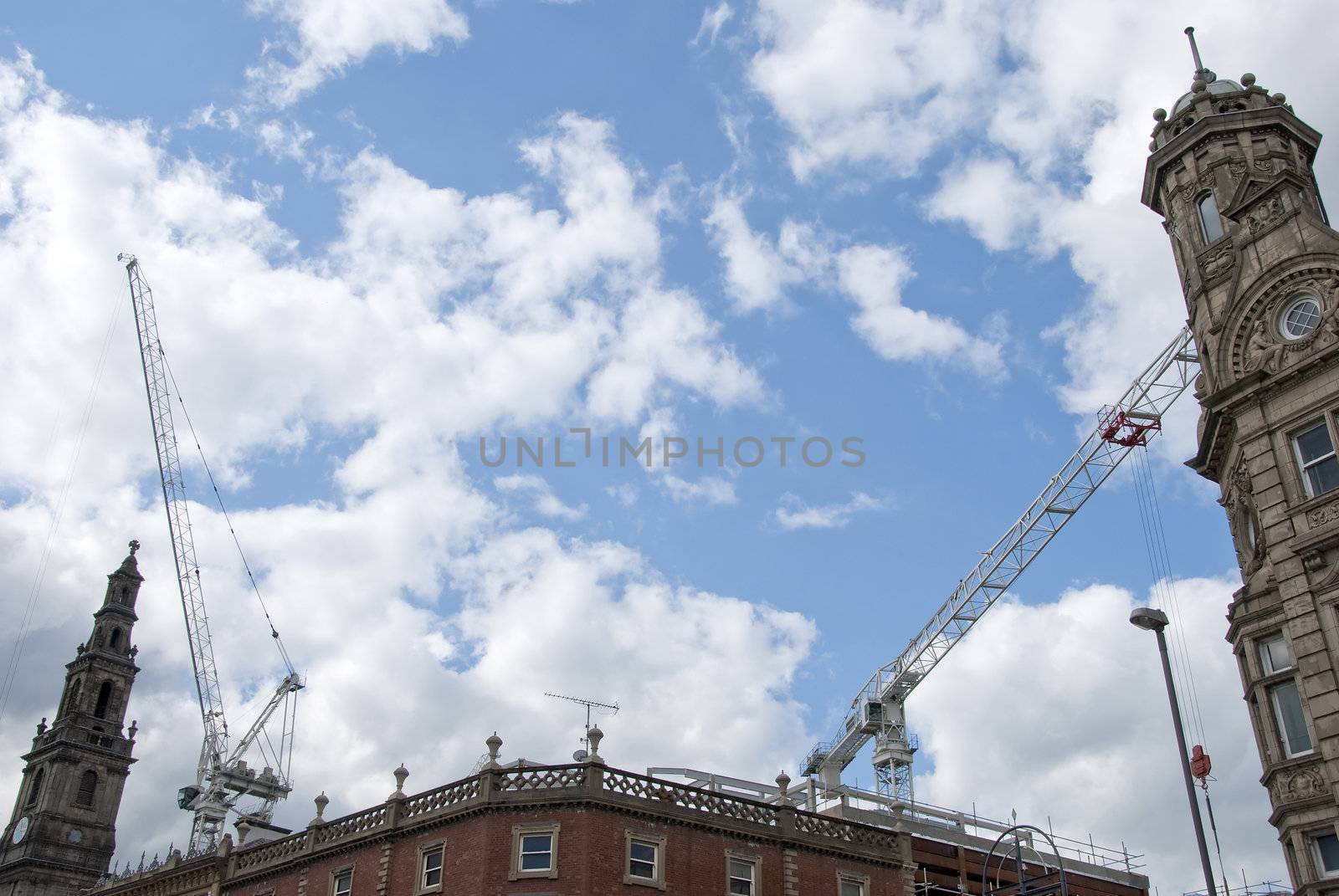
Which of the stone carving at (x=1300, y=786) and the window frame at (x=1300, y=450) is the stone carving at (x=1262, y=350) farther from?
the stone carving at (x=1300, y=786)

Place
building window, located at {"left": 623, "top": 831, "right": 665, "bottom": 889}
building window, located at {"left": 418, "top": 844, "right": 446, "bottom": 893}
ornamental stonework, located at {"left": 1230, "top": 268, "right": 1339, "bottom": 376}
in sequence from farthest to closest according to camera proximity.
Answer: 1. building window, located at {"left": 418, "top": 844, "right": 446, "bottom": 893}
2. building window, located at {"left": 623, "top": 831, "right": 665, "bottom": 889}
3. ornamental stonework, located at {"left": 1230, "top": 268, "right": 1339, "bottom": 376}

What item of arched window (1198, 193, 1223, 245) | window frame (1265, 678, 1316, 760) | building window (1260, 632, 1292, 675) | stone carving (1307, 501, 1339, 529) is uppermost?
arched window (1198, 193, 1223, 245)

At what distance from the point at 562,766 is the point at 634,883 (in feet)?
15.7

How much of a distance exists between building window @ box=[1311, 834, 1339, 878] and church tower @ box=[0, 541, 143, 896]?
114864 mm

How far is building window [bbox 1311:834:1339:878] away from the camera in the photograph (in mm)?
30297

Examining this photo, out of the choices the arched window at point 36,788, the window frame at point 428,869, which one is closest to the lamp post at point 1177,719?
the window frame at point 428,869

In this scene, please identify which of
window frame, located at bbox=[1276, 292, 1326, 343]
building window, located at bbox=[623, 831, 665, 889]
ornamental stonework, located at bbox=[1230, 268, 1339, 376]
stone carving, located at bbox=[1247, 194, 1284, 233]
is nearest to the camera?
ornamental stonework, located at bbox=[1230, 268, 1339, 376]

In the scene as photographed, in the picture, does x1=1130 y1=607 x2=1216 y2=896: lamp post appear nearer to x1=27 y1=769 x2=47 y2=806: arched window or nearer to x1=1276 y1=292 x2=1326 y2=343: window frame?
x1=1276 y1=292 x2=1326 y2=343: window frame

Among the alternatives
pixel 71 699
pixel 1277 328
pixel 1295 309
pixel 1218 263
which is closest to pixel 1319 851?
pixel 1277 328

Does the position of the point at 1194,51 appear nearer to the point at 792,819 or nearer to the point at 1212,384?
the point at 1212,384

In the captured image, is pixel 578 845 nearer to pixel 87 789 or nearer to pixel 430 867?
pixel 430 867

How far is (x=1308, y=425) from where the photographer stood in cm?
3331

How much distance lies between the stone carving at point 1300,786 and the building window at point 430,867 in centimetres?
2756

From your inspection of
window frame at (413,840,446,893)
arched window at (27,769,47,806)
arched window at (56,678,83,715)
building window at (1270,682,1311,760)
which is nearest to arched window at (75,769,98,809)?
arched window at (27,769,47,806)
